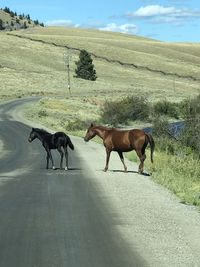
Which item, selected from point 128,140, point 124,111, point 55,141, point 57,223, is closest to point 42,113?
point 124,111

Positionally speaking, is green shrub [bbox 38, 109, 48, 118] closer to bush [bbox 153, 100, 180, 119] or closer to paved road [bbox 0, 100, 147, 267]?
bush [bbox 153, 100, 180, 119]

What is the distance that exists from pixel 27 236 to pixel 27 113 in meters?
56.9

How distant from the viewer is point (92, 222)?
11.9 meters

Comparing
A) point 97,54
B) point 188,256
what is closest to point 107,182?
point 188,256

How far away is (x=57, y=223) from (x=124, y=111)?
2513 inches

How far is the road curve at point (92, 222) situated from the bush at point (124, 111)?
169 feet

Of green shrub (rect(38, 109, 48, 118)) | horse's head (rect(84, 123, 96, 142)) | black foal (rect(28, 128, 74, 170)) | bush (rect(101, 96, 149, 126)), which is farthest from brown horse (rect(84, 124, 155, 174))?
bush (rect(101, 96, 149, 126))

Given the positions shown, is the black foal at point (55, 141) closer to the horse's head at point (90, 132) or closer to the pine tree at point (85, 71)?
the horse's head at point (90, 132)

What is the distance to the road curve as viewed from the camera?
29.7 feet

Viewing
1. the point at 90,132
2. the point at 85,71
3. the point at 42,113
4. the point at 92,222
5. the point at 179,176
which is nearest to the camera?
the point at 92,222

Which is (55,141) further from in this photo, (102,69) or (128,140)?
(102,69)

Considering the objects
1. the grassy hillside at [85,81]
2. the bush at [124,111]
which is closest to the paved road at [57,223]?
the grassy hillside at [85,81]

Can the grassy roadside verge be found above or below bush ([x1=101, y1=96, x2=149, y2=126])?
above

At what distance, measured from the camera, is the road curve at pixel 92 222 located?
9.06 metres
